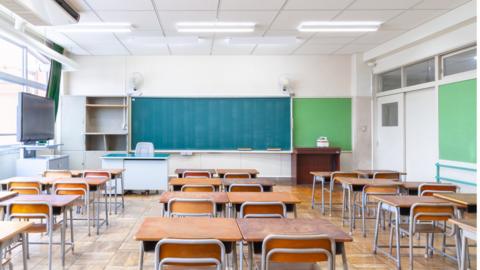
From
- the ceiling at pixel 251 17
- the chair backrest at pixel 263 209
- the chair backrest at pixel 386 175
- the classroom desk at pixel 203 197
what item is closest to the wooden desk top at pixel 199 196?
the classroom desk at pixel 203 197

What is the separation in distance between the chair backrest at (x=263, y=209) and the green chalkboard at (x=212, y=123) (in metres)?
5.85

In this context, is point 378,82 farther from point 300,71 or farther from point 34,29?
point 34,29

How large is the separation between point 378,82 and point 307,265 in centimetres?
732

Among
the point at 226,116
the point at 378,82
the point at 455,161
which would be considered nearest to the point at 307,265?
the point at 455,161

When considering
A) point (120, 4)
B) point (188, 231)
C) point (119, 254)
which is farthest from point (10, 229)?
point (120, 4)

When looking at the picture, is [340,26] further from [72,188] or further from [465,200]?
[72,188]

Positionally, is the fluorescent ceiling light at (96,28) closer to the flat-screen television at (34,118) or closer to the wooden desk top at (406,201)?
the flat-screen television at (34,118)

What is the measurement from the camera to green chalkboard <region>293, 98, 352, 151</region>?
8.91 metres

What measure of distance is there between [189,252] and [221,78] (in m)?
7.18

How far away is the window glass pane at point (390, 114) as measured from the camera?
8.08 meters

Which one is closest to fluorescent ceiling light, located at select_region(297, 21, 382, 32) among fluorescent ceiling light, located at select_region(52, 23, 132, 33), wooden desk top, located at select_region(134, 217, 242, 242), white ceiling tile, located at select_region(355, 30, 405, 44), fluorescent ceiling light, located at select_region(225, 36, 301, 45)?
white ceiling tile, located at select_region(355, 30, 405, 44)

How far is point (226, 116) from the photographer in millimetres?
8875

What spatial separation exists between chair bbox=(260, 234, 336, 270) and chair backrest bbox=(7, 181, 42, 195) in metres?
3.17

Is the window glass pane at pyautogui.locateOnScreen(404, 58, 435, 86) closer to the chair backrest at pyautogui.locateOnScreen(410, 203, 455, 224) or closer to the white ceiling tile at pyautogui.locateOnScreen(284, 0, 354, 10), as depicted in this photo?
the white ceiling tile at pyautogui.locateOnScreen(284, 0, 354, 10)
